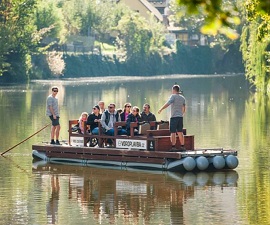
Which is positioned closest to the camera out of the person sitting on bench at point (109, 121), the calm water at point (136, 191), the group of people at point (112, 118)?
the calm water at point (136, 191)

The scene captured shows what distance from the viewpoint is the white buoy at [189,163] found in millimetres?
23500

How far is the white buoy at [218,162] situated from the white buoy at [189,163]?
0.54 metres

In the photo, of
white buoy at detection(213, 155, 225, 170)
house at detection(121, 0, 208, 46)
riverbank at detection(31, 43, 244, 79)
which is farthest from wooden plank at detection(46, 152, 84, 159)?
house at detection(121, 0, 208, 46)

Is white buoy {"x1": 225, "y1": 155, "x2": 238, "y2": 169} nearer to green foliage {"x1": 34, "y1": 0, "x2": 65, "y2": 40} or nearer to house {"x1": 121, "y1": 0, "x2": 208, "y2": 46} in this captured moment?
green foliage {"x1": 34, "y1": 0, "x2": 65, "y2": 40}

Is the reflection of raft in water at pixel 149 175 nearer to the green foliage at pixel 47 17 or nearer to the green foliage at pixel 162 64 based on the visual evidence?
the green foliage at pixel 47 17

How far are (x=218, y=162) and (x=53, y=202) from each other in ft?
16.6

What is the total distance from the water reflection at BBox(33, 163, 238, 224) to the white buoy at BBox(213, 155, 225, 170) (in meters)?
0.18

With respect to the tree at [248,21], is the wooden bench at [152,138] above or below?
below

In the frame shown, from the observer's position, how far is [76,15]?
414ft

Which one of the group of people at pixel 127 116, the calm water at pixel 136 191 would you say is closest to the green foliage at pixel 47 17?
the calm water at pixel 136 191

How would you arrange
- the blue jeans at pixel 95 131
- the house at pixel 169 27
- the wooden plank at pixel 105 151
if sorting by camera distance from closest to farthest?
the wooden plank at pixel 105 151 → the blue jeans at pixel 95 131 → the house at pixel 169 27

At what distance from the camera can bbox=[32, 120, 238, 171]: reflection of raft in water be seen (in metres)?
23.8

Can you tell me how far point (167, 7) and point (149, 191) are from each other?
150m

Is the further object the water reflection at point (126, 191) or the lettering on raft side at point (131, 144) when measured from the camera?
the lettering on raft side at point (131, 144)
